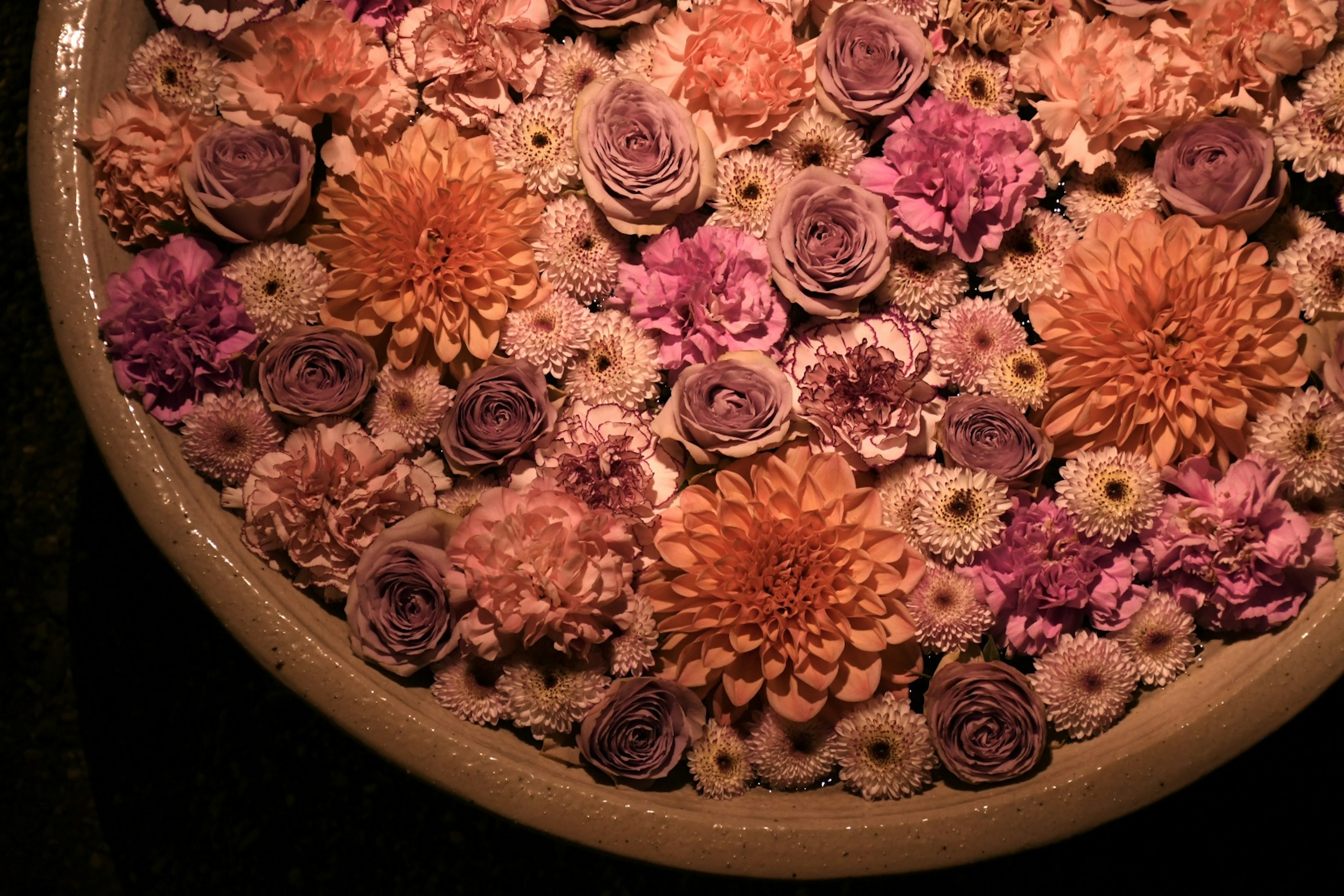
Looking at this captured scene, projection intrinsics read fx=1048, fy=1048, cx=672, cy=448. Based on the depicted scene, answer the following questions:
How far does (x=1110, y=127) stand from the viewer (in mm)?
1101

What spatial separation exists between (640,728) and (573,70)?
72 centimetres

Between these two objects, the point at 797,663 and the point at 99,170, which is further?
the point at 99,170

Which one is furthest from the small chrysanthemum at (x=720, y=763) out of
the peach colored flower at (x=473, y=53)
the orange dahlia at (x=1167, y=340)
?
the peach colored flower at (x=473, y=53)

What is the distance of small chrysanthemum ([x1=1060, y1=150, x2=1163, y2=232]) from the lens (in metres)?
1.13

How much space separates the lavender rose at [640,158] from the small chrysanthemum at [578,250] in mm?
29

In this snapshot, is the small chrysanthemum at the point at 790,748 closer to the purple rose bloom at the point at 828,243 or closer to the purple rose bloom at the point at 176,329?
the purple rose bloom at the point at 828,243

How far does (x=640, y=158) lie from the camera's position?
1084 millimetres

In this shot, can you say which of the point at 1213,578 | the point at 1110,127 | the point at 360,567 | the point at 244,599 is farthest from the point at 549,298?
the point at 1213,578

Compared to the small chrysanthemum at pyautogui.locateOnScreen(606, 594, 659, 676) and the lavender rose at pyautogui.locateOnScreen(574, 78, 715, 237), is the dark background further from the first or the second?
the lavender rose at pyautogui.locateOnScreen(574, 78, 715, 237)

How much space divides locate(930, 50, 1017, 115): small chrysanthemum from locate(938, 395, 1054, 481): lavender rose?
0.33 meters

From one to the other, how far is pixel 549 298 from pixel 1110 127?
0.62m

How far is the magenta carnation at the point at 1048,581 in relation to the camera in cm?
106

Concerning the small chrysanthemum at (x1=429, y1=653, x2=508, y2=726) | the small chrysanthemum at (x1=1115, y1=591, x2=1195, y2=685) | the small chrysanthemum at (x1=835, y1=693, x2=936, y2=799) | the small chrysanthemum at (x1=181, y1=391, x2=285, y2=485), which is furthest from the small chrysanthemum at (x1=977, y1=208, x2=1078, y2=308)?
the small chrysanthemum at (x1=181, y1=391, x2=285, y2=485)

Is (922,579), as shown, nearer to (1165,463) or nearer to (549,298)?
(1165,463)
